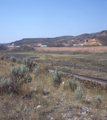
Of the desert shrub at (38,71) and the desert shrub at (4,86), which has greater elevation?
the desert shrub at (4,86)

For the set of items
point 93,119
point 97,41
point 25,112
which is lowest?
point 93,119

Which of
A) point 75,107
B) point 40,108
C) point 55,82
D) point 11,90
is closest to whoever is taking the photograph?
point 40,108

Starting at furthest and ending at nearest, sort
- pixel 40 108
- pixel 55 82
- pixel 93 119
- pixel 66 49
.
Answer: pixel 66 49
pixel 55 82
pixel 40 108
pixel 93 119

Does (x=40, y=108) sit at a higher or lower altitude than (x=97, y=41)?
lower

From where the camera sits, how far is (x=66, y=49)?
6034 cm

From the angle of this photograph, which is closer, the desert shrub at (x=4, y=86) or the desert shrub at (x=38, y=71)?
the desert shrub at (x=4, y=86)

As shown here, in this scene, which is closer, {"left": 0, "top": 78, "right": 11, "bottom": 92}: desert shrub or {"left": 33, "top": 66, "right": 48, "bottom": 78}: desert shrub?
{"left": 0, "top": 78, "right": 11, "bottom": 92}: desert shrub

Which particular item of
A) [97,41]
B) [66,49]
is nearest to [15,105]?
[66,49]

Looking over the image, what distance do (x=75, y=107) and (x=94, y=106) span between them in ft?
2.41

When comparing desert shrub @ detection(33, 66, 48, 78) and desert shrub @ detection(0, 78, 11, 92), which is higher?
desert shrub @ detection(0, 78, 11, 92)

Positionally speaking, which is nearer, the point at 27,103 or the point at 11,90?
the point at 27,103

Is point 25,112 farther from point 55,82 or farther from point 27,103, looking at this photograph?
point 55,82

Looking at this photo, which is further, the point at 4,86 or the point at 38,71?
the point at 38,71

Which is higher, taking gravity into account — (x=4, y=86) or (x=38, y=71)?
(x=4, y=86)
